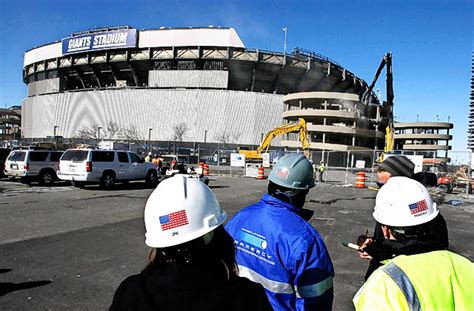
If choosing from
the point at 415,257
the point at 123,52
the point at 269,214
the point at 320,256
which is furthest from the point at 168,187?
the point at 123,52

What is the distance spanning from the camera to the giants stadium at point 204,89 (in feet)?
224

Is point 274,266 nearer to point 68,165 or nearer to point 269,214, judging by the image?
point 269,214

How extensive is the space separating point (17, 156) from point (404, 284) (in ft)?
68.2

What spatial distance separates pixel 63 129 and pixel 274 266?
9167 centimetres

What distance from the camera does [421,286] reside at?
132 cm

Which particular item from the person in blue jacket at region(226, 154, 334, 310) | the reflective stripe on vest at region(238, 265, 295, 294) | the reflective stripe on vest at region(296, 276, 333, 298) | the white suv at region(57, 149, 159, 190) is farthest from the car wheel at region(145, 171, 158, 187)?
the reflective stripe on vest at region(296, 276, 333, 298)

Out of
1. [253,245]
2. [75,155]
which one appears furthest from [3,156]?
[253,245]

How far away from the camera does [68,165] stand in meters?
16.7

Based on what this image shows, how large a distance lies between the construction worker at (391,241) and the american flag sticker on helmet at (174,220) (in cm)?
121

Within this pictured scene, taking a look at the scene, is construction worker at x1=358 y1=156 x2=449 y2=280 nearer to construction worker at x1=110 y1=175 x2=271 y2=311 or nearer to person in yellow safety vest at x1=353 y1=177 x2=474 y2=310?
person in yellow safety vest at x1=353 y1=177 x2=474 y2=310

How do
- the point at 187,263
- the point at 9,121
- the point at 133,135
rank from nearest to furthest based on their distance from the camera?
the point at 187,263, the point at 133,135, the point at 9,121

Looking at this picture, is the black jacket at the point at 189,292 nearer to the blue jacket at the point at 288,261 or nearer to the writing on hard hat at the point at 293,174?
the blue jacket at the point at 288,261

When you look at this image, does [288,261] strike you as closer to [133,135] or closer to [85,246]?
[85,246]

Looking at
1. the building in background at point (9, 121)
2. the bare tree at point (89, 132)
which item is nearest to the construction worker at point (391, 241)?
the bare tree at point (89, 132)
